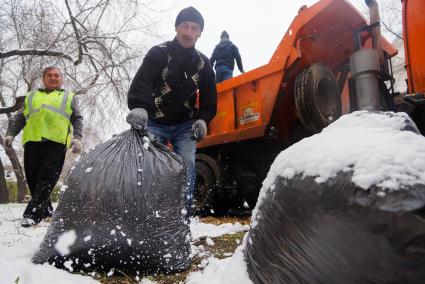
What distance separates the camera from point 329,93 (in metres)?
3.45

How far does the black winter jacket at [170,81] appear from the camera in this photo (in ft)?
8.38

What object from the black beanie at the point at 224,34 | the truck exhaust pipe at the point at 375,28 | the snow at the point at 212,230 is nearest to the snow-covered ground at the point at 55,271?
the snow at the point at 212,230

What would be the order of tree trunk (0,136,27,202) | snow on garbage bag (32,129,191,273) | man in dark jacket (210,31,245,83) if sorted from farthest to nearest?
tree trunk (0,136,27,202), man in dark jacket (210,31,245,83), snow on garbage bag (32,129,191,273)

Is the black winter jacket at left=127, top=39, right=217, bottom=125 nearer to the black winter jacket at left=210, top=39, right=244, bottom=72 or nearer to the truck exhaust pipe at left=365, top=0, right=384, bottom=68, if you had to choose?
the truck exhaust pipe at left=365, top=0, right=384, bottom=68

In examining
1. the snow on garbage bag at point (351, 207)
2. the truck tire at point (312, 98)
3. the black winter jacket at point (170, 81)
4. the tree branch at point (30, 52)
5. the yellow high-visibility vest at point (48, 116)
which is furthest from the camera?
the tree branch at point (30, 52)

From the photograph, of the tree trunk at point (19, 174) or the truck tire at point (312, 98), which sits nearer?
the truck tire at point (312, 98)

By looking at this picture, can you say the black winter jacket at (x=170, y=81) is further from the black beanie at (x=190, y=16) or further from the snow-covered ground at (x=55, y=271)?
the snow-covered ground at (x=55, y=271)

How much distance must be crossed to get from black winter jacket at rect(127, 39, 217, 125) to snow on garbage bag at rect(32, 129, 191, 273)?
0.70 m

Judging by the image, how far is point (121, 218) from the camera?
1.73 meters

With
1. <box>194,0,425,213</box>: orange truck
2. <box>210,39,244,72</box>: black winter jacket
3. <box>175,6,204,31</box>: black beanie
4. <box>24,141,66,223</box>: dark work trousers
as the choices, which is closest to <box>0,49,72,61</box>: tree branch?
<box>210,39,244,72</box>: black winter jacket

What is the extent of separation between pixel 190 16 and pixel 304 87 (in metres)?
1.18

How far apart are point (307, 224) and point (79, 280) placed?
3.59ft

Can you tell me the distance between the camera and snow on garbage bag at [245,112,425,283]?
30.9 inches

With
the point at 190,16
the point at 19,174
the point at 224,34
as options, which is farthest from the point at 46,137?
the point at 19,174
